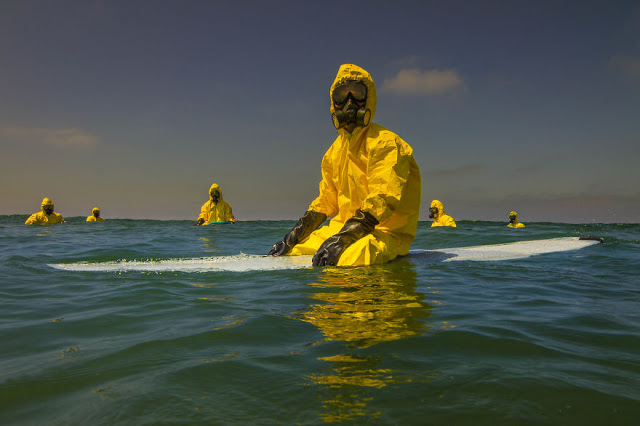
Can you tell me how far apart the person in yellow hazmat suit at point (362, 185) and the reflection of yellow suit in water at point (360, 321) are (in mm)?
508

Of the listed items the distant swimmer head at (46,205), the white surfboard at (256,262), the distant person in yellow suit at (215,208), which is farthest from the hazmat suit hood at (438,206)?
the distant swimmer head at (46,205)

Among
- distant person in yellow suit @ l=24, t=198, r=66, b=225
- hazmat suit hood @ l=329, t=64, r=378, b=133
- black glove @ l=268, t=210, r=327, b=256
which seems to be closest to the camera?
hazmat suit hood @ l=329, t=64, r=378, b=133

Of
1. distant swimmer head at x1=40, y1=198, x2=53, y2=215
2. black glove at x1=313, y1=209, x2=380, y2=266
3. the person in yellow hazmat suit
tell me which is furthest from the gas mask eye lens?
distant swimmer head at x1=40, y1=198, x2=53, y2=215

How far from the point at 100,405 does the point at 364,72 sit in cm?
480

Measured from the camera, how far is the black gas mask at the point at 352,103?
5.24 metres

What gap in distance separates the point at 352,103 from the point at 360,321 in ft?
11.7

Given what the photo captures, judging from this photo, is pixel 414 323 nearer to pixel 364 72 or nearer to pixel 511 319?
pixel 511 319

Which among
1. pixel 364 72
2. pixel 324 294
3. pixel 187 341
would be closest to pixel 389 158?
pixel 364 72

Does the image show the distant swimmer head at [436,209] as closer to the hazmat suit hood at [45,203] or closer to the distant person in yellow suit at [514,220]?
the distant person in yellow suit at [514,220]

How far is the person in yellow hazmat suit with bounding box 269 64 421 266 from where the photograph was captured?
4891 mm

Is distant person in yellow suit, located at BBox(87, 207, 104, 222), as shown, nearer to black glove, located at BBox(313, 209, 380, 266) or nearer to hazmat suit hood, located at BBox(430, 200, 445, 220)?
hazmat suit hood, located at BBox(430, 200, 445, 220)

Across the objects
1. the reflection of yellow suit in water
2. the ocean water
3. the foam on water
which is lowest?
the ocean water

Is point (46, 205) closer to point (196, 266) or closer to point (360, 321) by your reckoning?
point (196, 266)

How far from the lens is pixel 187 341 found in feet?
6.81
